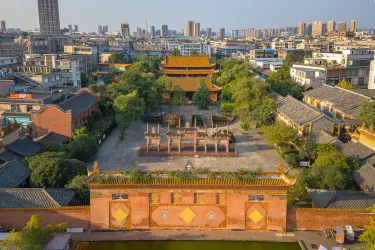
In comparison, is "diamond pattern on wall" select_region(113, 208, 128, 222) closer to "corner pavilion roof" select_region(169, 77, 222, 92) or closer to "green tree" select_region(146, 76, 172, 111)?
"green tree" select_region(146, 76, 172, 111)

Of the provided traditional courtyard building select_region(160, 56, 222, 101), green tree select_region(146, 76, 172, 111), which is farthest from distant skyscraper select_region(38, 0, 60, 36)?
green tree select_region(146, 76, 172, 111)

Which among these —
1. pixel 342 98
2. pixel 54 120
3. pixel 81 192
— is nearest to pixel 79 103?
pixel 54 120

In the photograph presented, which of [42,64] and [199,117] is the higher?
[42,64]

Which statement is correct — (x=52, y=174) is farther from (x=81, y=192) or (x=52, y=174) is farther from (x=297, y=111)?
(x=297, y=111)

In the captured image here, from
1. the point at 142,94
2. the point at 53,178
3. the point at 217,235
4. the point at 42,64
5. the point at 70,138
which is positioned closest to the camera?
the point at 217,235

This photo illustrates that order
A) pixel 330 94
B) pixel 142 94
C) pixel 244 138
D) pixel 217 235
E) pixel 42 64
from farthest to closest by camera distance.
Answer: pixel 42 64
pixel 142 94
pixel 330 94
pixel 244 138
pixel 217 235

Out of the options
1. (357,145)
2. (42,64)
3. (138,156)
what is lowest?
(138,156)

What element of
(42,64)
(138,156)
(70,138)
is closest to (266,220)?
(138,156)

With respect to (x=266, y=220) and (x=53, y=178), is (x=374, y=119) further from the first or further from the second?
(x=53, y=178)
